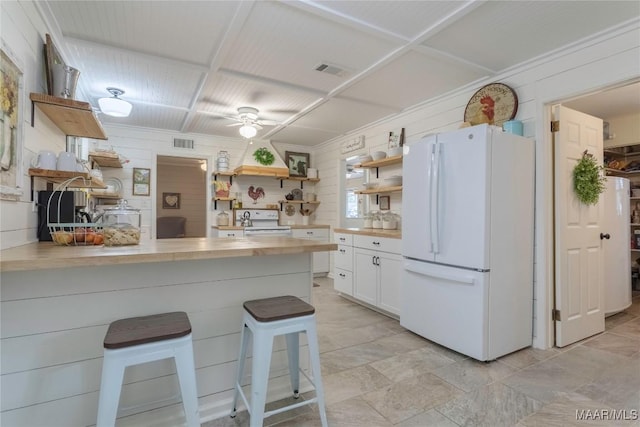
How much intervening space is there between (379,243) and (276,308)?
2139 millimetres

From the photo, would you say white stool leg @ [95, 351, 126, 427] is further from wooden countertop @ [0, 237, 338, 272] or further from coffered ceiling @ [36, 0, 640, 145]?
coffered ceiling @ [36, 0, 640, 145]

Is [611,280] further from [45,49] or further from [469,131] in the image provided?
[45,49]

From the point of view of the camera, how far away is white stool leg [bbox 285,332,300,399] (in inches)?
73.9

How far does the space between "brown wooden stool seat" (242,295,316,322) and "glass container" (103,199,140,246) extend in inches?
27.9

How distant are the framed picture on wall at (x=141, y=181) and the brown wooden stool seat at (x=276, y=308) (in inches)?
157

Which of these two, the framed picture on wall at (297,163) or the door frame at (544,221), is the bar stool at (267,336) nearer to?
the door frame at (544,221)

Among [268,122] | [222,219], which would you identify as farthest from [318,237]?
[268,122]

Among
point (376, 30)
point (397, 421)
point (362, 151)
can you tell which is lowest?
point (397, 421)

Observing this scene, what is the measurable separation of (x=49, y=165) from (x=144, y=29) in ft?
3.76

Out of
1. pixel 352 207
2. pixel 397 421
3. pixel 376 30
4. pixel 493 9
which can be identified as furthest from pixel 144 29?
pixel 352 207

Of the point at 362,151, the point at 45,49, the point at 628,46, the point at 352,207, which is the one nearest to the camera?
the point at 45,49

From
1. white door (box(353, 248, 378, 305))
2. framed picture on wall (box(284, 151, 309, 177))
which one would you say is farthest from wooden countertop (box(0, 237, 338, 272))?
framed picture on wall (box(284, 151, 309, 177))

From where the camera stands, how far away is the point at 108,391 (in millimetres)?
1207

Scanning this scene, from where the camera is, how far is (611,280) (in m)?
3.47
